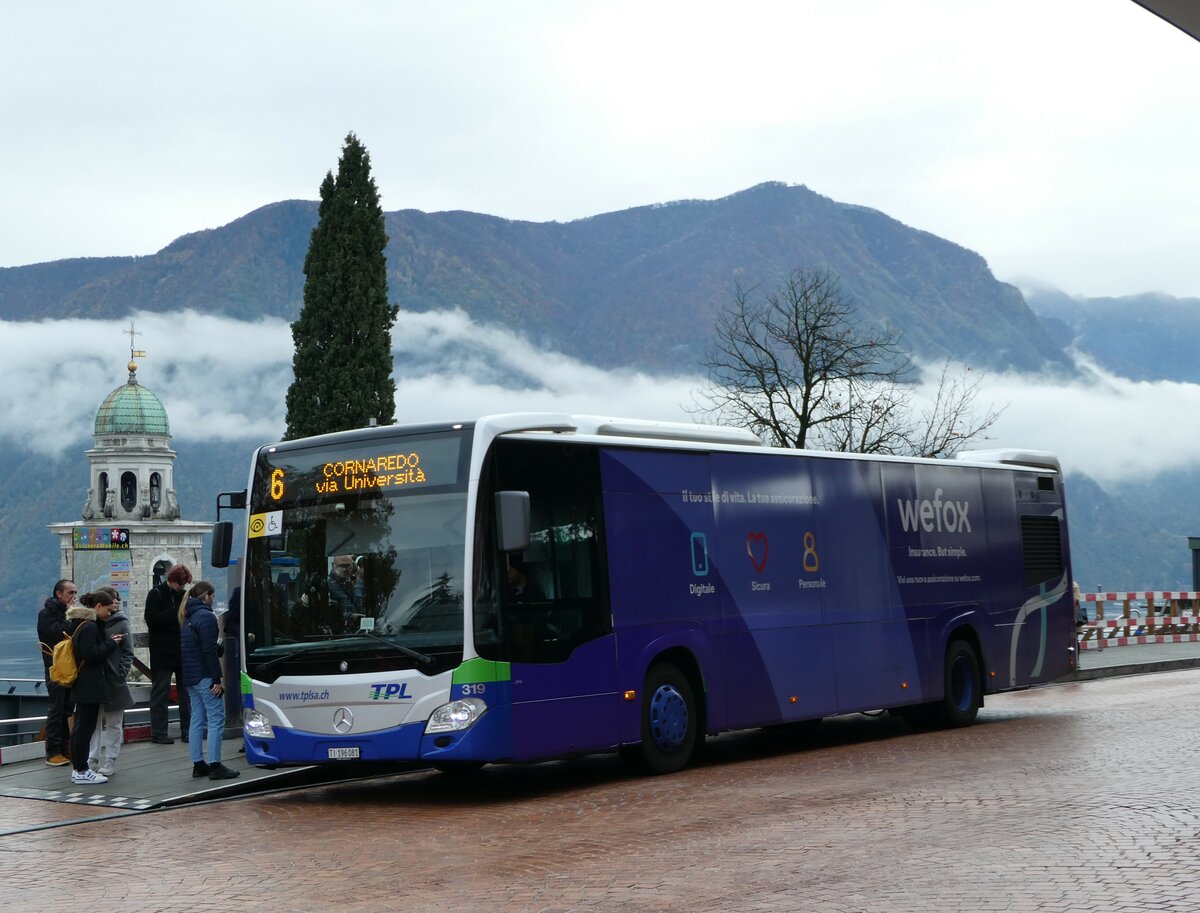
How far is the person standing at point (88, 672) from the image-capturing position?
47.9 ft

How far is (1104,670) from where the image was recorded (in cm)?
2905

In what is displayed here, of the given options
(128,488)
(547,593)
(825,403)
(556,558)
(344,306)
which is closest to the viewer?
(547,593)

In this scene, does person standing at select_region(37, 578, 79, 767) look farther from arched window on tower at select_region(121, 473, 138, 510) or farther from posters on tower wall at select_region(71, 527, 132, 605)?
arched window on tower at select_region(121, 473, 138, 510)

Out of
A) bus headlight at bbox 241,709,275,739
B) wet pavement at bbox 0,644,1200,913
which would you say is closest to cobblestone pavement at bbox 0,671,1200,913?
wet pavement at bbox 0,644,1200,913

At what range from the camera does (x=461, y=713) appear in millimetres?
12945

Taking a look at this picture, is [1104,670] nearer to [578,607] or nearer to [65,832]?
[578,607]

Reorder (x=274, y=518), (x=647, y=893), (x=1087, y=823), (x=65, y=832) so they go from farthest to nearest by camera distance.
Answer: (x=274, y=518), (x=65, y=832), (x=1087, y=823), (x=647, y=893)

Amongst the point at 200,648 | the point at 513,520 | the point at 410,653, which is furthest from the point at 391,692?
the point at 200,648

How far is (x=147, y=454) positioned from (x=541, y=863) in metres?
107

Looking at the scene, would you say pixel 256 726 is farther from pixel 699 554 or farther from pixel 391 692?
pixel 699 554

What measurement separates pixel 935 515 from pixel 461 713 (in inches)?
316

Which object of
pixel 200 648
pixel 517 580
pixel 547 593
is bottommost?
pixel 200 648

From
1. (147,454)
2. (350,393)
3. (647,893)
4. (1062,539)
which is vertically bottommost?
(647,893)

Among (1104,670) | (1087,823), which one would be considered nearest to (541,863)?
(1087,823)
